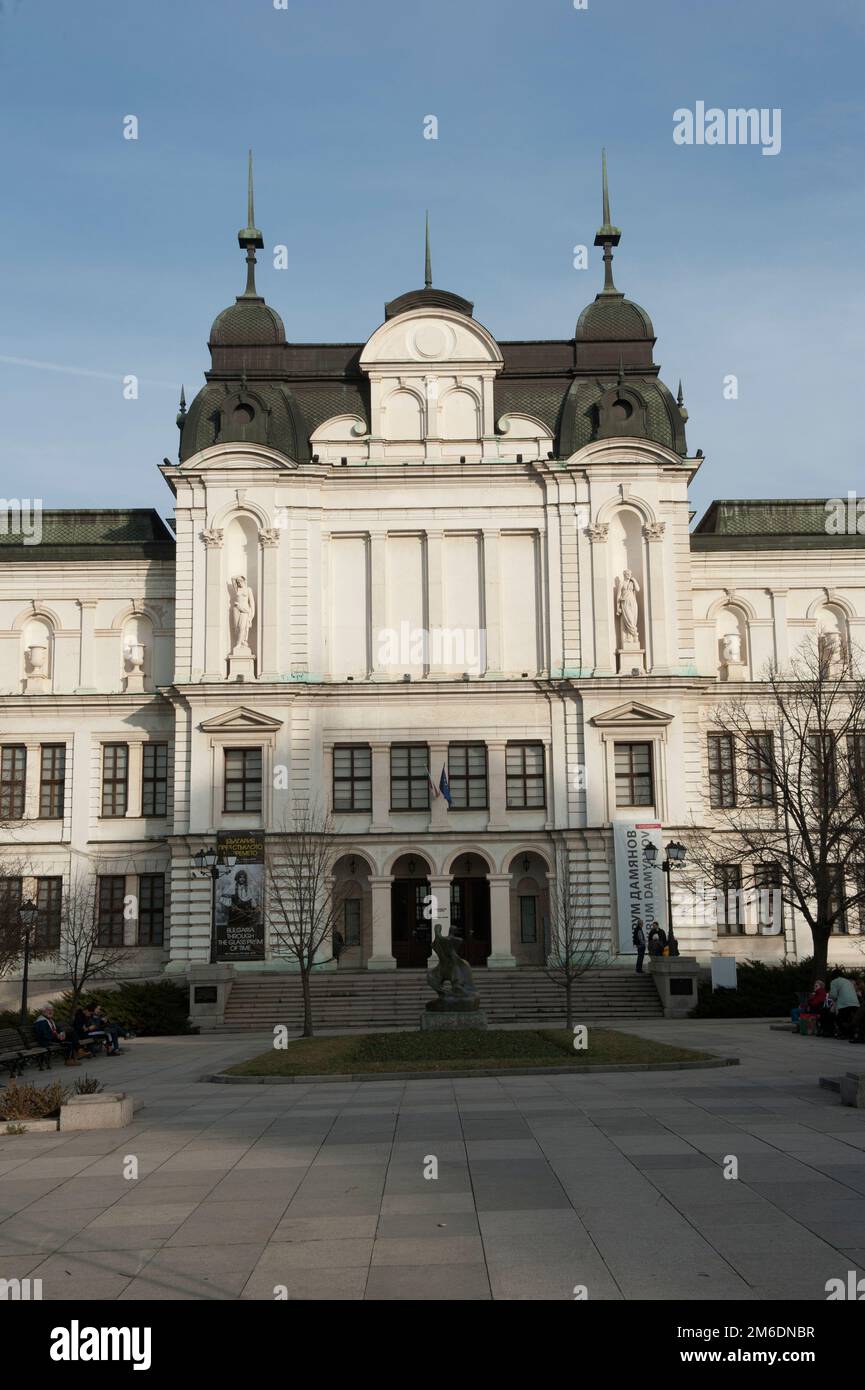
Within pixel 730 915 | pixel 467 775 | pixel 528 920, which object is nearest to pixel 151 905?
pixel 467 775

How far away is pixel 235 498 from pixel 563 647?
559 inches

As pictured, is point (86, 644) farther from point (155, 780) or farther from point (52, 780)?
point (155, 780)

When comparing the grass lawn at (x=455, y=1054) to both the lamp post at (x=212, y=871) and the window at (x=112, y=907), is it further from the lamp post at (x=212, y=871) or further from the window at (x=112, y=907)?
the window at (x=112, y=907)

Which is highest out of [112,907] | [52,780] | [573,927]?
[52,780]

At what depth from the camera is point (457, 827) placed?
52.9 metres

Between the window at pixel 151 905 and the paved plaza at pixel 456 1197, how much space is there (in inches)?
1302

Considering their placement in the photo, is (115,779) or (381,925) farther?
(115,779)

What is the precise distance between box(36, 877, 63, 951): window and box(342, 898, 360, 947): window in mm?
10991

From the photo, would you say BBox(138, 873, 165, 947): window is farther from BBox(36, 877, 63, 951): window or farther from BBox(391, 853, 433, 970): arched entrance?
BBox(391, 853, 433, 970): arched entrance

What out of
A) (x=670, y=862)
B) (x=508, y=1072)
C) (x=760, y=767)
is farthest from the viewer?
(x=760, y=767)

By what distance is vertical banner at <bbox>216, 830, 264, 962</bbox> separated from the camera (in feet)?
166

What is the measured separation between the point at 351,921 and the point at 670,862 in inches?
537

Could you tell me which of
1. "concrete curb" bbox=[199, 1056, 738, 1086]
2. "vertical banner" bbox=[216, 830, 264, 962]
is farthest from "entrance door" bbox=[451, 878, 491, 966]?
"concrete curb" bbox=[199, 1056, 738, 1086]

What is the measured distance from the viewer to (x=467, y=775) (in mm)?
53438
